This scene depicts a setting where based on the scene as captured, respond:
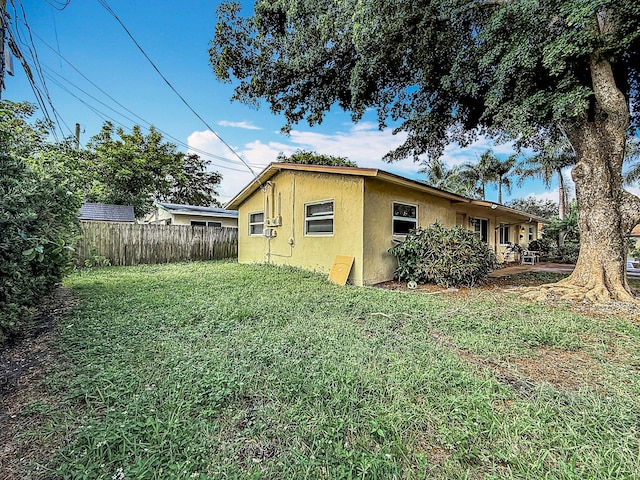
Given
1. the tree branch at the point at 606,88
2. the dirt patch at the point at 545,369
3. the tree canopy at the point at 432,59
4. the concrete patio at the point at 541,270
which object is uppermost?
the tree canopy at the point at 432,59

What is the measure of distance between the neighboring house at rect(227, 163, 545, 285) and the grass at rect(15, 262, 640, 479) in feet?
11.6

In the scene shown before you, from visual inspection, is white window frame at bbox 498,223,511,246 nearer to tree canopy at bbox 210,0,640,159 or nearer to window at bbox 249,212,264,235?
tree canopy at bbox 210,0,640,159

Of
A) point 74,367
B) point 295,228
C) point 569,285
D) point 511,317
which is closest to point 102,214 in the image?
point 295,228

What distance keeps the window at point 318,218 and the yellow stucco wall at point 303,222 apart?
141mm

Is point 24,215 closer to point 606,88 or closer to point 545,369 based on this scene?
point 545,369

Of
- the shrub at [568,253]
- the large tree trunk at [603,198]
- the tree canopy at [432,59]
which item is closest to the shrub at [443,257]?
the large tree trunk at [603,198]

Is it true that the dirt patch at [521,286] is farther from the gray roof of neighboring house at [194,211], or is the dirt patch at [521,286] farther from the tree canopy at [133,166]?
the tree canopy at [133,166]

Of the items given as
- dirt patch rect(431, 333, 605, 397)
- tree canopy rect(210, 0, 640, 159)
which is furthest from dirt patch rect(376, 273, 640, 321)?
tree canopy rect(210, 0, 640, 159)

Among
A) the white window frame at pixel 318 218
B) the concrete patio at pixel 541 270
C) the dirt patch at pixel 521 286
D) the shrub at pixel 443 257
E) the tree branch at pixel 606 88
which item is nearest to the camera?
the dirt patch at pixel 521 286

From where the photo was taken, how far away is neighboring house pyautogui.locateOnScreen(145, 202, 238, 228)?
51.8ft

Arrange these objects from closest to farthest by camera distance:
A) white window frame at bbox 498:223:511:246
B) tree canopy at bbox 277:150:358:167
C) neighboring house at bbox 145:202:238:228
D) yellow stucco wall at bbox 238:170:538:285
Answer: yellow stucco wall at bbox 238:170:538:285 → white window frame at bbox 498:223:511:246 → neighboring house at bbox 145:202:238:228 → tree canopy at bbox 277:150:358:167

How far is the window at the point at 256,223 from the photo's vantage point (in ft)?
37.6

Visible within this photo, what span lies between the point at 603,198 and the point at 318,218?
21.3 ft

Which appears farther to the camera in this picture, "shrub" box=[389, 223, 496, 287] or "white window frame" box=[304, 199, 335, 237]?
"white window frame" box=[304, 199, 335, 237]
